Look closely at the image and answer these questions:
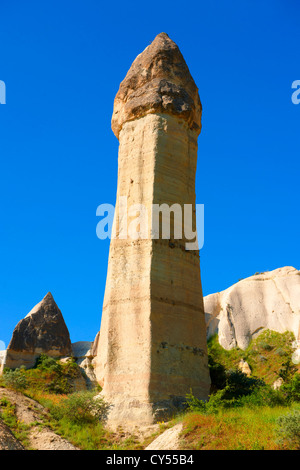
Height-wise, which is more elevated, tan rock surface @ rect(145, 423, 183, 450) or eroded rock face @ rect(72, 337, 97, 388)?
eroded rock face @ rect(72, 337, 97, 388)

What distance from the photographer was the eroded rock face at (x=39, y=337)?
2296 cm

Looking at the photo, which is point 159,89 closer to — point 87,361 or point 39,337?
point 87,361

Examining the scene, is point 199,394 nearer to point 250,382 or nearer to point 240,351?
point 250,382

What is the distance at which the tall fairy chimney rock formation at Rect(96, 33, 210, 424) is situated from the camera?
14.2m

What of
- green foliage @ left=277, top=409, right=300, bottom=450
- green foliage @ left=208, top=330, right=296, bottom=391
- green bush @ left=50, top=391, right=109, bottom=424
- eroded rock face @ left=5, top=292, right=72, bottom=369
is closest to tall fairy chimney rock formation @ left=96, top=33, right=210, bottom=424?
green bush @ left=50, top=391, right=109, bottom=424

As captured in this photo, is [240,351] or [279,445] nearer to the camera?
[279,445]

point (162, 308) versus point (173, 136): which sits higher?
point (173, 136)

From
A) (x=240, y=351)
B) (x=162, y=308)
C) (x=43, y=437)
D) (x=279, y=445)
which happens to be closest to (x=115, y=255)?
(x=162, y=308)

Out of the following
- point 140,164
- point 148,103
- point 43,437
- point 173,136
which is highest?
point 148,103

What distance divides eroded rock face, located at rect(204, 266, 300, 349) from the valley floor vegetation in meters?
12.9

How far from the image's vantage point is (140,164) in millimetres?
17188

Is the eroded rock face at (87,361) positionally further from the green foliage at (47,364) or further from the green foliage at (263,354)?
the green foliage at (263,354)

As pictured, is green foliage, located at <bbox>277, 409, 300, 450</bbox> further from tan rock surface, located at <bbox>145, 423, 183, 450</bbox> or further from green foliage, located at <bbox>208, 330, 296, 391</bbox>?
green foliage, located at <bbox>208, 330, 296, 391</bbox>

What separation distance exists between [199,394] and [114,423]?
2.78 metres
